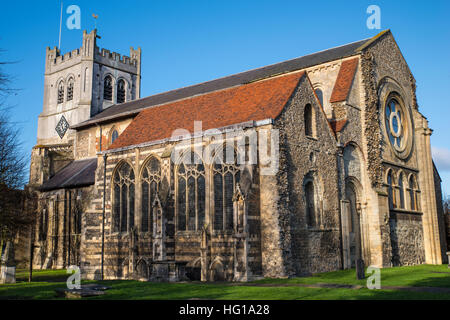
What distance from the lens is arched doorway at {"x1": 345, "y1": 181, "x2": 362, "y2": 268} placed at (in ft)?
83.8

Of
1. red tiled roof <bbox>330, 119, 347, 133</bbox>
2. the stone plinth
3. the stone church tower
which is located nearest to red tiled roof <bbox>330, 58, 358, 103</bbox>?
red tiled roof <bbox>330, 119, 347, 133</bbox>

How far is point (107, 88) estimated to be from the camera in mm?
51531

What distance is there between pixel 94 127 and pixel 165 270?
22.6 meters

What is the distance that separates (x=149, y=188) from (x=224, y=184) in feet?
16.9

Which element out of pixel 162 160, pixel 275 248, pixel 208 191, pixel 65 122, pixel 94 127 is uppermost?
pixel 65 122

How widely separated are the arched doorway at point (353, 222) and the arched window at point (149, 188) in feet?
36.2

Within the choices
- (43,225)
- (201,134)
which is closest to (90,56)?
(43,225)

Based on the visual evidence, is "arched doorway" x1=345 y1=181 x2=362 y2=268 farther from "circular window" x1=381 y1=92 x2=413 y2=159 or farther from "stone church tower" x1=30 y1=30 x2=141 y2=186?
"stone church tower" x1=30 y1=30 x2=141 y2=186

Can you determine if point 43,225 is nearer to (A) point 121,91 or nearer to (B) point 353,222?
(A) point 121,91

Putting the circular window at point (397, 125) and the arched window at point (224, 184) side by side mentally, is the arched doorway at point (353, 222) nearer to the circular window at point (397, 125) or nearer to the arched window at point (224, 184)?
the circular window at point (397, 125)
